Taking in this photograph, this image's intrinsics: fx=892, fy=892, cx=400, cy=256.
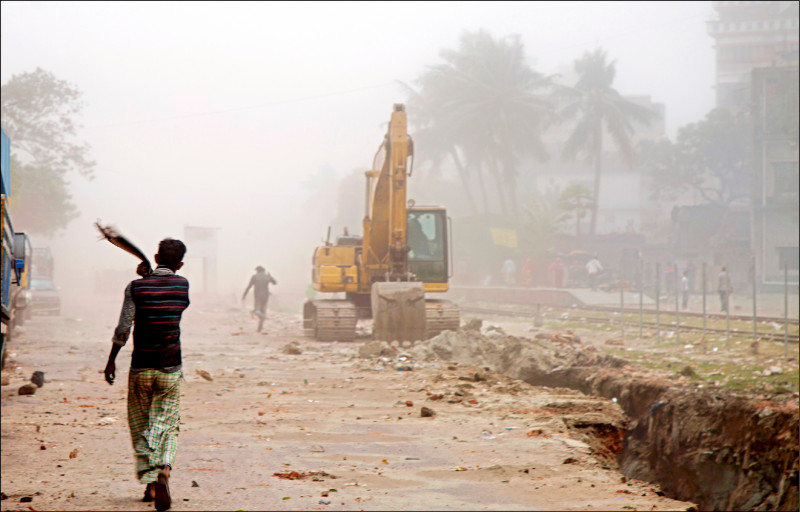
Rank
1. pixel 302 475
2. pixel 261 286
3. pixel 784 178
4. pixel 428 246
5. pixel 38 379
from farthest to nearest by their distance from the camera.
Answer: pixel 784 178 < pixel 261 286 < pixel 428 246 < pixel 38 379 < pixel 302 475

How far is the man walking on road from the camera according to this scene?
208 inches

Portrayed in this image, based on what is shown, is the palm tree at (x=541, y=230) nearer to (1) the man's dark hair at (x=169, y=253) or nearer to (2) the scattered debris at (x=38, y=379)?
→ (2) the scattered debris at (x=38, y=379)

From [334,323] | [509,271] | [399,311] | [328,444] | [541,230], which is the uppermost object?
[541,230]

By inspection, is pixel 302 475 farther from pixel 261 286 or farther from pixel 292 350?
pixel 261 286

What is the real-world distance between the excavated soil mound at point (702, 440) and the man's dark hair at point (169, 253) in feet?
15.8

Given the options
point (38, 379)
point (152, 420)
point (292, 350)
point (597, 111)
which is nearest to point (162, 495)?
point (152, 420)

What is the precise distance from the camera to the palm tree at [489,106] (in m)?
55.9

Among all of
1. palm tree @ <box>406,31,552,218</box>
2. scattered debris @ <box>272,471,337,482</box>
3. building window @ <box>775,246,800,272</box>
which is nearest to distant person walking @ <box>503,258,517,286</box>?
palm tree @ <box>406,31,552,218</box>

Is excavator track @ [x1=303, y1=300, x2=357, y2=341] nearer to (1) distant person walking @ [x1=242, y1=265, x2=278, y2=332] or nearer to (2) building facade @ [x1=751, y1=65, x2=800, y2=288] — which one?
(1) distant person walking @ [x1=242, y1=265, x2=278, y2=332]

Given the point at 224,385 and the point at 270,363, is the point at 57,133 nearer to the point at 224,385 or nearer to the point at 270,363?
the point at 270,363

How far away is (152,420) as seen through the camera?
534cm

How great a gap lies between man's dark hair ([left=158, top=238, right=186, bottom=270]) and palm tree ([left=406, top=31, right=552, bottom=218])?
2004 inches

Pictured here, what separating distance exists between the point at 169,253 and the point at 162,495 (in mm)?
1418

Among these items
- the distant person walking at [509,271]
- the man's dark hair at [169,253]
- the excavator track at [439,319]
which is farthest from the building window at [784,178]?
the man's dark hair at [169,253]
